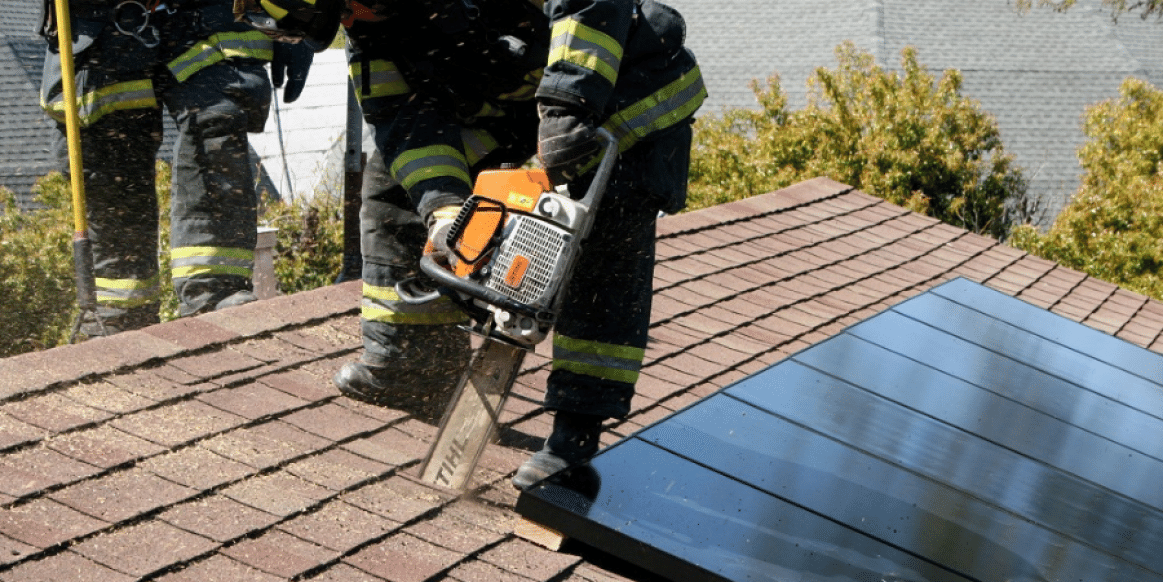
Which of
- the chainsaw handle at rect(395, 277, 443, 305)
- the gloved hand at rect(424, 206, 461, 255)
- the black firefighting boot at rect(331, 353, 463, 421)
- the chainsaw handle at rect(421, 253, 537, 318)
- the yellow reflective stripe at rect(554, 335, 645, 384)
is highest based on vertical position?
the gloved hand at rect(424, 206, 461, 255)

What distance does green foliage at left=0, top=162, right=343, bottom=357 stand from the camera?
31.2 feet

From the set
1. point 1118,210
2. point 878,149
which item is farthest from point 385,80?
point 1118,210

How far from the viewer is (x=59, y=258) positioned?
31.3ft

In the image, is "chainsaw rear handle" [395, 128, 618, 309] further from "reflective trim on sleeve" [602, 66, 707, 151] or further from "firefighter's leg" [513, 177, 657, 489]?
"firefighter's leg" [513, 177, 657, 489]

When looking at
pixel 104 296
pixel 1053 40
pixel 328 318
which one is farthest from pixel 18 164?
pixel 1053 40

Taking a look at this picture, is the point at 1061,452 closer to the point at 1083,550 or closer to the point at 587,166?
the point at 1083,550

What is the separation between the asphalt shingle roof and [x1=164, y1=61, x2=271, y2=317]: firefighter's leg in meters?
0.76

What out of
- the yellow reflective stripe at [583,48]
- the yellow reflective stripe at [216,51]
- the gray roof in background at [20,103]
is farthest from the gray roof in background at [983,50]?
the yellow reflective stripe at [583,48]

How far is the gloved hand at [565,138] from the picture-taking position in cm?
295

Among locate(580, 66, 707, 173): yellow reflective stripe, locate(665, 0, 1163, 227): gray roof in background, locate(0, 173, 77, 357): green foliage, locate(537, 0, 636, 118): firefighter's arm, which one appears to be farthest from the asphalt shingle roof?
locate(665, 0, 1163, 227): gray roof in background

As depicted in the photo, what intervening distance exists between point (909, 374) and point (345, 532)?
174cm

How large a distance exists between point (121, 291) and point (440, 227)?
291 centimetres

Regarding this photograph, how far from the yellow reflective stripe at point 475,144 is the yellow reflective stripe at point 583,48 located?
2.49 ft

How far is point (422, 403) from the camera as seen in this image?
378cm
